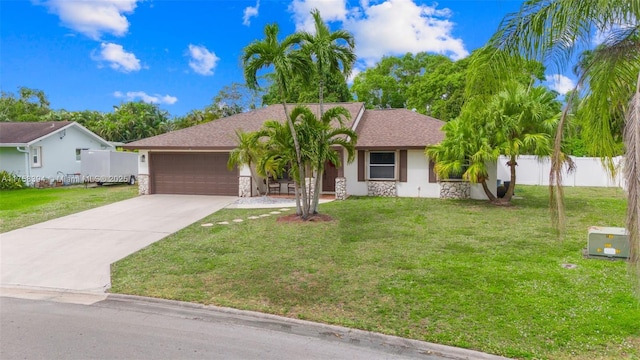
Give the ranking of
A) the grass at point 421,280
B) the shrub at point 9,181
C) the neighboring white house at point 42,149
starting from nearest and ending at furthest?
the grass at point 421,280 → the shrub at point 9,181 → the neighboring white house at point 42,149

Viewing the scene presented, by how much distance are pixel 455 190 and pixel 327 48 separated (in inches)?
356

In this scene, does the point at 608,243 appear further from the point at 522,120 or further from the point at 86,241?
the point at 86,241

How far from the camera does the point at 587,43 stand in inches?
200

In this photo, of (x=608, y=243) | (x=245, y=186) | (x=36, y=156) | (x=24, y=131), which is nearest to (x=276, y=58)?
(x=245, y=186)

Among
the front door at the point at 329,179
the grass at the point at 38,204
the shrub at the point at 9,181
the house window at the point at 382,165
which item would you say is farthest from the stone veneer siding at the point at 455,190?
the shrub at the point at 9,181

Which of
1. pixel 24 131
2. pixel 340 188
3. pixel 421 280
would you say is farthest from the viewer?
pixel 24 131

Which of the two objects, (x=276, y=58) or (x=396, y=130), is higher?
(x=276, y=58)

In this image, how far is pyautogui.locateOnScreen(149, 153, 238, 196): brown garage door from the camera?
17828 millimetres

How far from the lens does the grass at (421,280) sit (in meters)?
4.77

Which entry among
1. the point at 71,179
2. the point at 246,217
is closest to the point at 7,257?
the point at 246,217

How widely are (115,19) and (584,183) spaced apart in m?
26.8

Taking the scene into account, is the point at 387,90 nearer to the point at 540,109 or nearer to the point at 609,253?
the point at 540,109

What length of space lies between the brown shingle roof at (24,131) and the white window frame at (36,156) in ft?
2.40

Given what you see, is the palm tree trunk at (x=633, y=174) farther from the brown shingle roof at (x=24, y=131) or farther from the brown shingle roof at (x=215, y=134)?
the brown shingle roof at (x=24, y=131)
